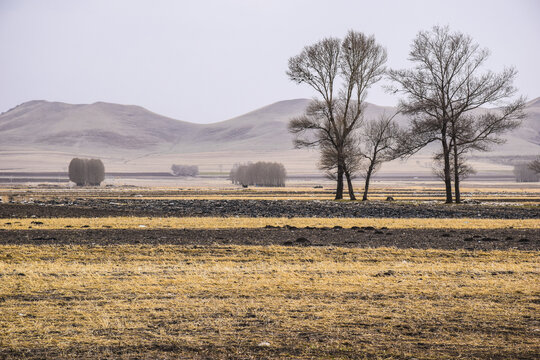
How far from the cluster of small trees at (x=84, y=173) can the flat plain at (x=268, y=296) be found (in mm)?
120038

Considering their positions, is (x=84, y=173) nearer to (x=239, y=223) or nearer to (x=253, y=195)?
(x=253, y=195)

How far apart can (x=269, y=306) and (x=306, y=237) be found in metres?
10.8

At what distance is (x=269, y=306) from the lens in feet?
33.0

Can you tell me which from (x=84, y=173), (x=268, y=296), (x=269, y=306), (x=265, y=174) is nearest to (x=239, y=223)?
(x=268, y=296)

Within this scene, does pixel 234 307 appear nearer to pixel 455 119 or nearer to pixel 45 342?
pixel 45 342

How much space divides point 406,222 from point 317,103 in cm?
2156

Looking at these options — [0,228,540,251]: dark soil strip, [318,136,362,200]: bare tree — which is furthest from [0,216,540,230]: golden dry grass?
[318,136,362,200]: bare tree

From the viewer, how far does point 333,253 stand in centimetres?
1647

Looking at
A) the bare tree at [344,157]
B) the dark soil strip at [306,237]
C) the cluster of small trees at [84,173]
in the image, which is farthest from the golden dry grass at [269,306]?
the cluster of small trees at [84,173]

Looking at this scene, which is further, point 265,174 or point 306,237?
point 265,174

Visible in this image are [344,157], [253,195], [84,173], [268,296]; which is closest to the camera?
[268,296]

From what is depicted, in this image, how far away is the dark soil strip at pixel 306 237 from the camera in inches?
728

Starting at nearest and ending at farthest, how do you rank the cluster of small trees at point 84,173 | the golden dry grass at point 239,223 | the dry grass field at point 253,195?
the golden dry grass at point 239,223, the dry grass field at point 253,195, the cluster of small trees at point 84,173

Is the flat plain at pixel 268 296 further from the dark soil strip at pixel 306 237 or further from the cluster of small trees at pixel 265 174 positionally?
the cluster of small trees at pixel 265 174
